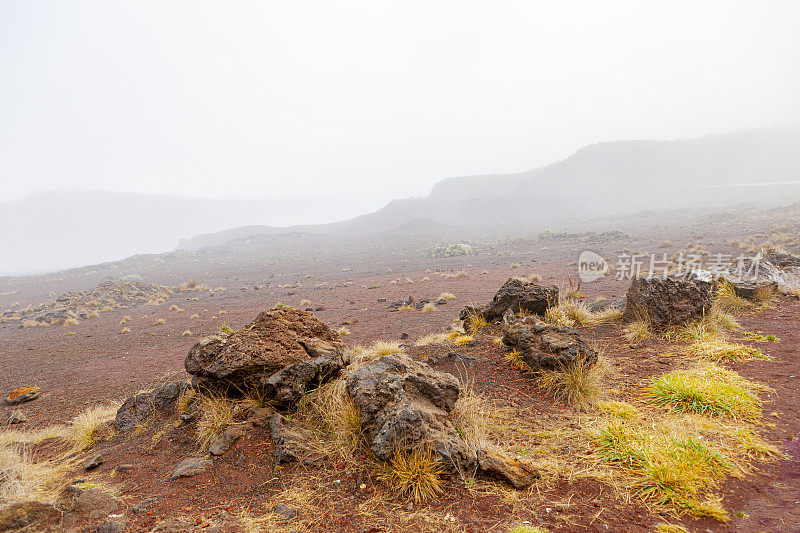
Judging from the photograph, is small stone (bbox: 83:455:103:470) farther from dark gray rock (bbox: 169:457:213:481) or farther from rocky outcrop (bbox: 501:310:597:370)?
rocky outcrop (bbox: 501:310:597:370)

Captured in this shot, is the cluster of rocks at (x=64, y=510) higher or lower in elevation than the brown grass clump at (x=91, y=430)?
higher

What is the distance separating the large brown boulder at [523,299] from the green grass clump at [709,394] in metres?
2.96

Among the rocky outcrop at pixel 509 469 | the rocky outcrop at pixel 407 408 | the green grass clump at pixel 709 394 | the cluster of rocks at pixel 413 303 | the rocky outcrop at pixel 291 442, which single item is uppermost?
the rocky outcrop at pixel 407 408

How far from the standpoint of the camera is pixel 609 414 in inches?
169

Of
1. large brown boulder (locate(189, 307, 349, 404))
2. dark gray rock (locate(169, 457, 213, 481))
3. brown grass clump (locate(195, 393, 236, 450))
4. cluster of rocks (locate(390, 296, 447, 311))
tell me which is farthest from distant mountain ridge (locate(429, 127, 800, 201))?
dark gray rock (locate(169, 457, 213, 481))

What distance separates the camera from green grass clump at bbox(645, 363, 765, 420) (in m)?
4.14

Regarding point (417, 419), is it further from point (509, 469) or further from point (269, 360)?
point (269, 360)

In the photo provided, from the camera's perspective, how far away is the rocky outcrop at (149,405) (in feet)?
16.9

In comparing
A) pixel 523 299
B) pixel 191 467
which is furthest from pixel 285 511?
pixel 523 299

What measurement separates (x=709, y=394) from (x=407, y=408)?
3.68 meters

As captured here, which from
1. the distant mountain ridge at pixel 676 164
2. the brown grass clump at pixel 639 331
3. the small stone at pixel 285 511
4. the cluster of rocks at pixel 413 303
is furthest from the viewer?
the distant mountain ridge at pixel 676 164

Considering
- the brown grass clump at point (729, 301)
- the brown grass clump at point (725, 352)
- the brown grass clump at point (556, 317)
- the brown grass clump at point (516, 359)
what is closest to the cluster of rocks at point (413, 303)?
the brown grass clump at point (556, 317)

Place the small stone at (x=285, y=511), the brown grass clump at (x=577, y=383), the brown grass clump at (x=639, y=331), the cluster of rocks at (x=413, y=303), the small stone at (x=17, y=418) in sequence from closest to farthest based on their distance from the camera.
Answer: the small stone at (x=285, y=511)
the brown grass clump at (x=577, y=383)
the brown grass clump at (x=639, y=331)
the small stone at (x=17, y=418)
the cluster of rocks at (x=413, y=303)

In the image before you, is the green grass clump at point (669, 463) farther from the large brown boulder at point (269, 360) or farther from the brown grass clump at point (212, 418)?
the brown grass clump at point (212, 418)
